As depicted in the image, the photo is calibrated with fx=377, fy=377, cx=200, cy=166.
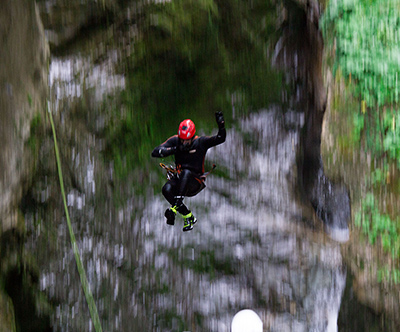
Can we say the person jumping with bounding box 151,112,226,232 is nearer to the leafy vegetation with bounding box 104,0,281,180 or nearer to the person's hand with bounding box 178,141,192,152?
the person's hand with bounding box 178,141,192,152

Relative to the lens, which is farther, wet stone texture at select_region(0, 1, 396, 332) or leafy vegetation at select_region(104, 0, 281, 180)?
leafy vegetation at select_region(104, 0, 281, 180)

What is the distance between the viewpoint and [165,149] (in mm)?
4961

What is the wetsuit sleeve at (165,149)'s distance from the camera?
4.91 m

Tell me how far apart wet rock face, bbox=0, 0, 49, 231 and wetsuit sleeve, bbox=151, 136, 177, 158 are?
72.6 inches

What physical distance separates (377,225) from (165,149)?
131 inches

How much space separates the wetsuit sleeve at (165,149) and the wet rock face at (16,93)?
1.84 metres

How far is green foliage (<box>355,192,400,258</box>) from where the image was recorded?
5.41 m

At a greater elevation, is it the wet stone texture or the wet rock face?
the wet rock face

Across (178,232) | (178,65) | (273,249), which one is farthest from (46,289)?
(178,65)

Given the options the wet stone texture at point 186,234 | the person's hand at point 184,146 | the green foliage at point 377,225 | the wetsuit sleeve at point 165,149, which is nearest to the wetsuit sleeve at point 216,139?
the person's hand at point 184,146

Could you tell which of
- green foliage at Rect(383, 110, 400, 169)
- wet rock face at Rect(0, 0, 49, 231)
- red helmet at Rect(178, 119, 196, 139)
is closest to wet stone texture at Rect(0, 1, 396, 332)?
wet rock face at Rect(0, 0, 49, 231)

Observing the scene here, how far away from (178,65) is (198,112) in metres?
1.03

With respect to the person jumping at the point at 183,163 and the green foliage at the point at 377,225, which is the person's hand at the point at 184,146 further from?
the green foliage at the point at 377,225

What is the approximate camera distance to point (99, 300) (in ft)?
20.6
